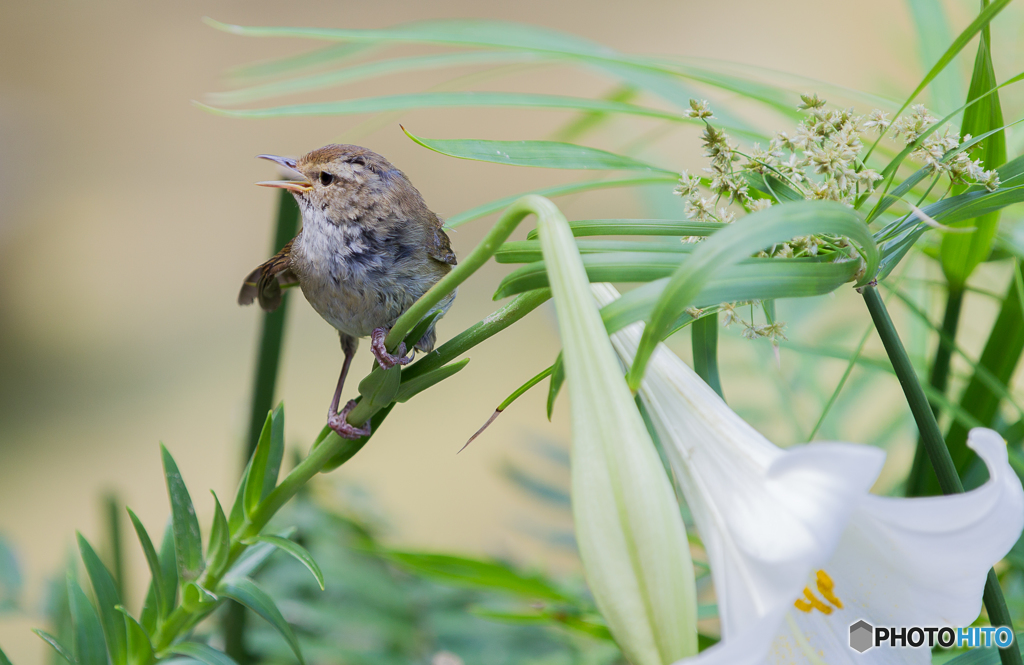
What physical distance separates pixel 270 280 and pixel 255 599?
0.50ft

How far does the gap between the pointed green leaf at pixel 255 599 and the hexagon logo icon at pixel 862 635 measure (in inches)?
7.5

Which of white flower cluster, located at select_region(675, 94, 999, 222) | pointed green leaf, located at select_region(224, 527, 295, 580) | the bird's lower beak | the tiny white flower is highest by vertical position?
the bird's lower beak

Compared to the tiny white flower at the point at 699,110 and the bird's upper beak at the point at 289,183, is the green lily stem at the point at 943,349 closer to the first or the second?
the tiny white flower at the point at 699,110

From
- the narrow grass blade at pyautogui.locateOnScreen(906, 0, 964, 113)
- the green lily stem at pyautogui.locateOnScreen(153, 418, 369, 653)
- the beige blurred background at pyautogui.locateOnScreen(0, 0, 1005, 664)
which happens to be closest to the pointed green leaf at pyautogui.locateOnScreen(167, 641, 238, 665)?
the green lily stem at pyautogui.locateOnScreen(153, 418, 369, 653)

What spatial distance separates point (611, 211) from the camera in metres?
1.89

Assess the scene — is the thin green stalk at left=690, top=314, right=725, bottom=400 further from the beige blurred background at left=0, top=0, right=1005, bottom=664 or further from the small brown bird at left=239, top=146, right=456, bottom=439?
the beige blurred background at left=0, top=0, right=1005, bottom=664

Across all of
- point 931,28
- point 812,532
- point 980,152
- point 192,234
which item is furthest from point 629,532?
point 192,234

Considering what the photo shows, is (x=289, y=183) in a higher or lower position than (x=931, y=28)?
lower

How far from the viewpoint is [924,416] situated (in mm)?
215

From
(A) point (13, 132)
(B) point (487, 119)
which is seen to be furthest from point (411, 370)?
(A) point (13, 132)

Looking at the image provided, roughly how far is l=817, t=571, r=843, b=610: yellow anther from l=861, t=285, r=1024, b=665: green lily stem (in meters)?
0.05

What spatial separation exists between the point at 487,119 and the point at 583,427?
214 centimetres

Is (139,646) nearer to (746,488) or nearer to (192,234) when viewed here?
(746,488)

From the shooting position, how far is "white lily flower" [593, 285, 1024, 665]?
5.5 inches
